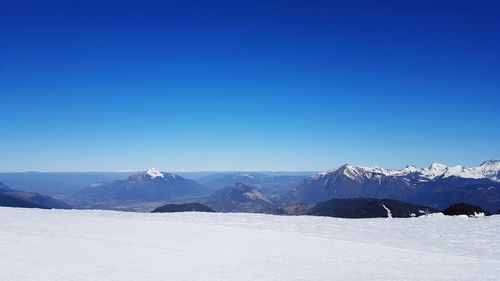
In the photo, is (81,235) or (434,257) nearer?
(434,257)

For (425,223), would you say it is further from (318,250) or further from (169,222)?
(169,222)

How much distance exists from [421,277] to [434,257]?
14.3 feet

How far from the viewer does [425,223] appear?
3206 centimetres

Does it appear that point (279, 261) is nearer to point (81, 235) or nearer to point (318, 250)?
point (318, 250)

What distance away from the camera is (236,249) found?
20.8 m

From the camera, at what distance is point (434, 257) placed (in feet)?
67.2

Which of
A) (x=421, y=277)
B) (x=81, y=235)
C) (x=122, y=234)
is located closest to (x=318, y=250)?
(x=421, y=277)

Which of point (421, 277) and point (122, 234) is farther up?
point (122, 234)

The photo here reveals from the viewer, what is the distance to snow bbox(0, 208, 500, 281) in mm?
16359

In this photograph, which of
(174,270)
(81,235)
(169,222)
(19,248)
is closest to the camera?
(174,270)

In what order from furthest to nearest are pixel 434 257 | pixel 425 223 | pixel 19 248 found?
pixel 425 223 → pixel 434 257 → pixel 19 248

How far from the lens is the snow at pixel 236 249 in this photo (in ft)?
53.7

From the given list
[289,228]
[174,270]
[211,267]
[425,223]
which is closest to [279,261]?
[211,267]

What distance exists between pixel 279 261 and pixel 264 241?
4.15 m
